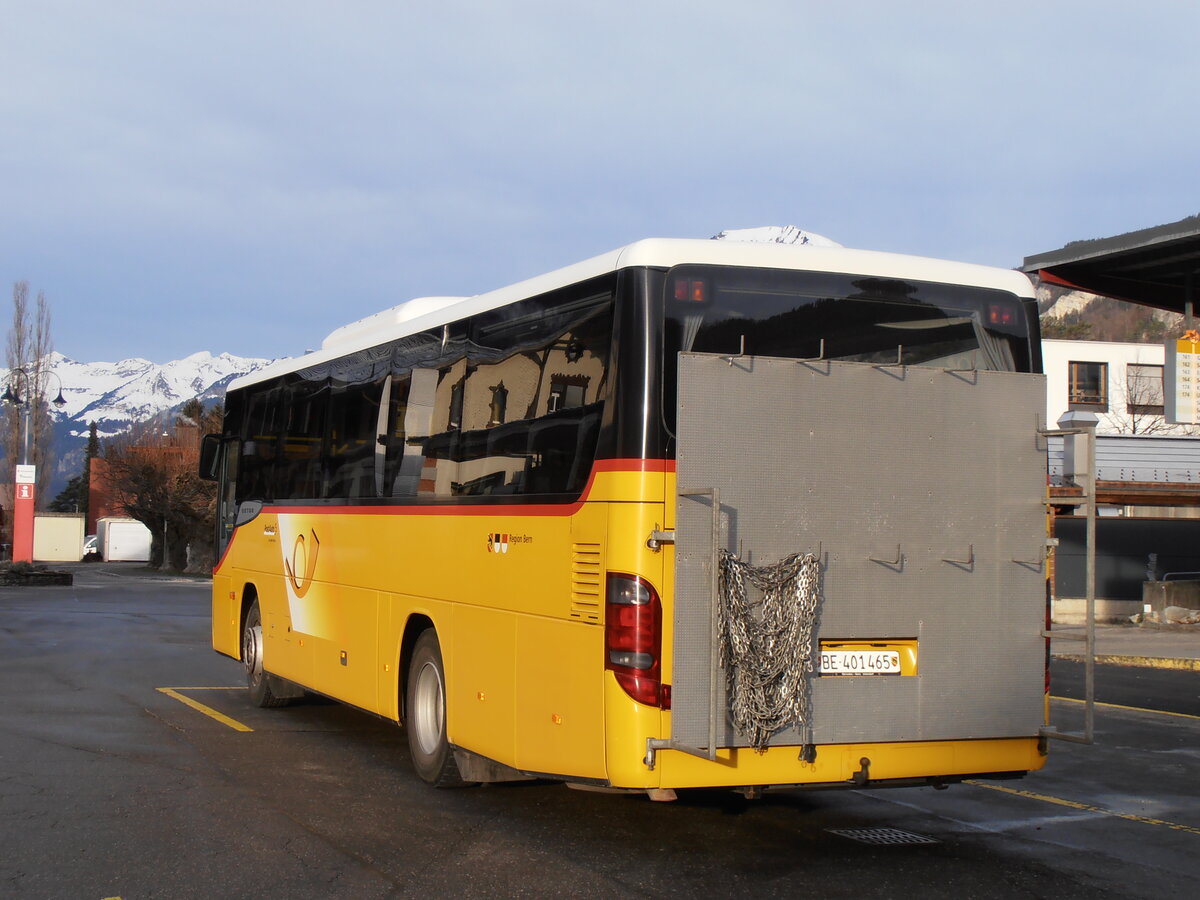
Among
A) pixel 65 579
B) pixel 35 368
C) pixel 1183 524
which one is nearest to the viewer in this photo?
pixel 1183 524

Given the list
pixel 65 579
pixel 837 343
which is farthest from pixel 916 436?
pixel 65 579

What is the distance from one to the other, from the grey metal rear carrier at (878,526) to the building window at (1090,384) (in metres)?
47.6

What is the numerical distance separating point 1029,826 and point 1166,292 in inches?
711

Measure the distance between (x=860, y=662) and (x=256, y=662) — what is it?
7.89 metres

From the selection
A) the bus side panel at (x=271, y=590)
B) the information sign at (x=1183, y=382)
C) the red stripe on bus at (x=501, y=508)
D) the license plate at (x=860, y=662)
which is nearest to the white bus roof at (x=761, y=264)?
the red stripe on bus at (x=501, y=508)

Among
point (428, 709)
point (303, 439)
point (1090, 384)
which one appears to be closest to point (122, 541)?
point (1090, 384)

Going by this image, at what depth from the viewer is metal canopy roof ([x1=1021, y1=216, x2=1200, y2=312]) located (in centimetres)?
1933

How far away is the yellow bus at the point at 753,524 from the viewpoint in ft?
21.2

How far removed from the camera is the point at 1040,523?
23.4 feet

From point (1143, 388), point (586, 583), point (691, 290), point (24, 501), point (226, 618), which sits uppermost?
point (1143, 388)

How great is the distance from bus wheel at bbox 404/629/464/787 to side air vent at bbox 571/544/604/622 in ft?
6.64

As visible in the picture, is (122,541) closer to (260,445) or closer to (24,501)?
(24,501)

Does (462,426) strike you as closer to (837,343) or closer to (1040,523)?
(837,343)

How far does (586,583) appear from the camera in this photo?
6785 mm
